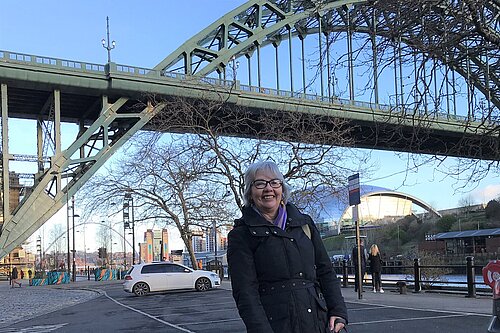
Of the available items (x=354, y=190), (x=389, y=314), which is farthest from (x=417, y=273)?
(x=389, y=314)

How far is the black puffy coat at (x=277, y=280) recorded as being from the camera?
359 cm

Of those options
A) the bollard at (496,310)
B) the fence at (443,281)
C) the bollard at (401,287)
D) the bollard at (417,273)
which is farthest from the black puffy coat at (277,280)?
the bollard at (401,287)

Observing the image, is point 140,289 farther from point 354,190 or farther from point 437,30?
point 437,30

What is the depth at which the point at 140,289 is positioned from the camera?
23641mm

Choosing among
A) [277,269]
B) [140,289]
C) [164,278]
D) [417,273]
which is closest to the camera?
Result: [277,269]

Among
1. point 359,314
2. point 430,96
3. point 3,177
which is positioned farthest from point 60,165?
point 430,96

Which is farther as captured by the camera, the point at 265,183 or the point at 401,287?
the point at 401,287

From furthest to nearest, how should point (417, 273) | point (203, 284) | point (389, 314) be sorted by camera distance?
point (203, 284), point (417, 273), point (389, 314)

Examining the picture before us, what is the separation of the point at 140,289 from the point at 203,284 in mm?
2499

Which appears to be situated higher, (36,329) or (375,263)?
(375,263)

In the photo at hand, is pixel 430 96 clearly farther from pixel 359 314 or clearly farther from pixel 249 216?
pixel 359 314

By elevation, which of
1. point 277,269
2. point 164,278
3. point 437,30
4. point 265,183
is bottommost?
point 164,278

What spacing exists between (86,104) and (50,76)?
18.2ft

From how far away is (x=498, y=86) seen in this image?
8.20 meters
